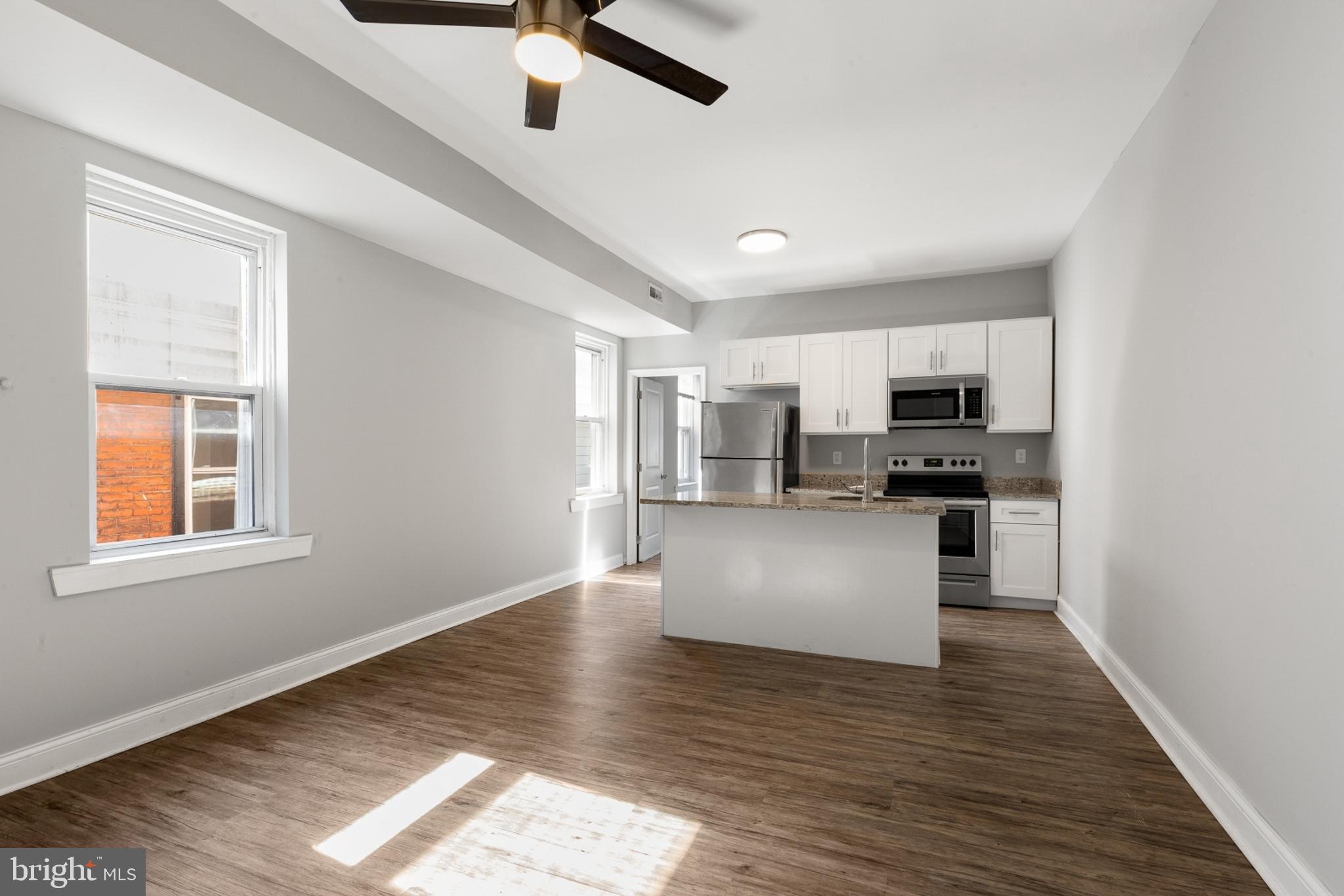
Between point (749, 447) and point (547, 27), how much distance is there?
13.7 ft

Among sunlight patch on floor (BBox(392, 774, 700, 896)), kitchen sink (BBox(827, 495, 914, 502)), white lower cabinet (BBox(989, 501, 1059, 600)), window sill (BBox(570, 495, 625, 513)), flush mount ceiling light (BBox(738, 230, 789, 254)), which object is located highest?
flush mount ceiling light (BBox(738, 230, 789, 254))

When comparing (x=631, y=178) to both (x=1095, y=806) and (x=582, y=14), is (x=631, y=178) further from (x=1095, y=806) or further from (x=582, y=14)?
(x=1095, y=806)

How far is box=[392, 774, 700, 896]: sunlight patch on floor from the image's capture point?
1.82m

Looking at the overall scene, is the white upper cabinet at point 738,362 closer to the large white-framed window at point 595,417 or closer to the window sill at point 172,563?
the large white-framed window at point 595,417

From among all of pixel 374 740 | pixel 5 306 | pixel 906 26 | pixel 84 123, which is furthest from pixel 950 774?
pixel 84 123

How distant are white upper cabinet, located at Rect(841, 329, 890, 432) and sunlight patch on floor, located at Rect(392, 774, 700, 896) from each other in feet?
13.5

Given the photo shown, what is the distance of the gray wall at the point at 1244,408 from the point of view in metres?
1.62

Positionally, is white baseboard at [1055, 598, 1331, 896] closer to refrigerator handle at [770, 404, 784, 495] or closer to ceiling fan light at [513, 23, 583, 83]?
refrigerator handle at [770, 404, 784, 495]

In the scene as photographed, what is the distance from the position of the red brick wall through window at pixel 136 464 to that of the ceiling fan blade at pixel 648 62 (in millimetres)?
2438

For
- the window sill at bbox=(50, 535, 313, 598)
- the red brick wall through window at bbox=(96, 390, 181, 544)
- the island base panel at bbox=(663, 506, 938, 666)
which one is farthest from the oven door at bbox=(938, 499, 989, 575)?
the red brick wall through window at bbox=(96, 390, 181, 544)

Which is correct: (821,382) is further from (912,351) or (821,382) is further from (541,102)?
(541,102)

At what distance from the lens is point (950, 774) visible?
242 cm

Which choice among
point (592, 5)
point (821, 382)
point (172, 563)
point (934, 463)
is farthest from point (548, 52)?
point (934, 463)

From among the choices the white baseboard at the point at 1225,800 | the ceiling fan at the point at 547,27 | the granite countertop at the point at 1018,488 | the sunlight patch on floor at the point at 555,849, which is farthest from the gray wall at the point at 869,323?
the sunlight patch on floor at the point at 555,849
